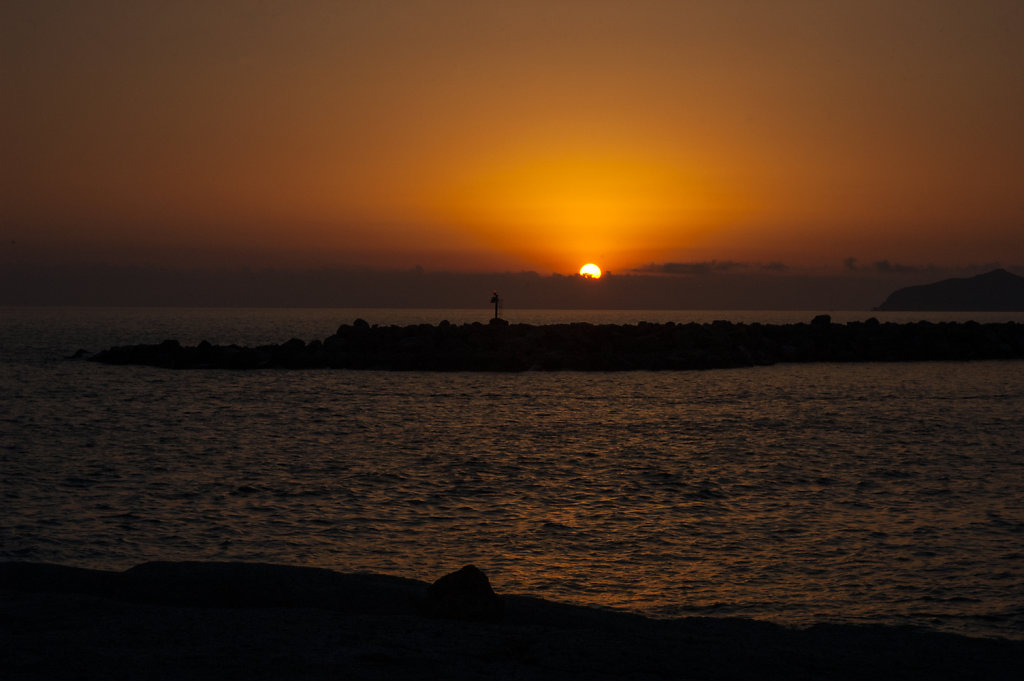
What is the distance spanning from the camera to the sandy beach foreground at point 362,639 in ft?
23.3

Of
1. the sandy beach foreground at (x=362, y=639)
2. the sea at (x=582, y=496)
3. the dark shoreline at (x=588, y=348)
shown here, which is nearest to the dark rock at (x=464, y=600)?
the sandy beach foreground at (x=362, y=639)

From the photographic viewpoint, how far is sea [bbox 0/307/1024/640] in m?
11.4

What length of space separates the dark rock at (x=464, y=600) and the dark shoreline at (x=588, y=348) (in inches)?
1774

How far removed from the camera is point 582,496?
17062 mm

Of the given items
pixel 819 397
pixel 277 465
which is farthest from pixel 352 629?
pixel 819 397

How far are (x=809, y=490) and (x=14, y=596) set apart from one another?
1423 cm

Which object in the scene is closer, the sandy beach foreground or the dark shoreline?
the sandy beach foreground

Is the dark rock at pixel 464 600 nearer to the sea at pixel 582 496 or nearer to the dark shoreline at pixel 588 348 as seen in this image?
the sea at pixel 582 496

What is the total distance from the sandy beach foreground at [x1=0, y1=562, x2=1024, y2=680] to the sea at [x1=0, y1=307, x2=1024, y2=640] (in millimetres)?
1261

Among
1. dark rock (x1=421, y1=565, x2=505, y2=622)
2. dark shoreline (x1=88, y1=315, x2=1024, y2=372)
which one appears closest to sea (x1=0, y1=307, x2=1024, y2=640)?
dark rock (x1=421, y1=565, x2=505, y2=622)

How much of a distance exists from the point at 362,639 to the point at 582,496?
9585 millimetres

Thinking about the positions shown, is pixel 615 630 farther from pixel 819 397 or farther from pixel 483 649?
pixel 819 397

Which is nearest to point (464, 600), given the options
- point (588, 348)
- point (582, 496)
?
point (582, 496)

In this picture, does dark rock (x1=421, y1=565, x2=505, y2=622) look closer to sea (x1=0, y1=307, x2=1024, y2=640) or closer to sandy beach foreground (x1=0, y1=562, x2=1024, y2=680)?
sandy beach foreground (x1=0, y1=562, x2=1024, y2=680)
